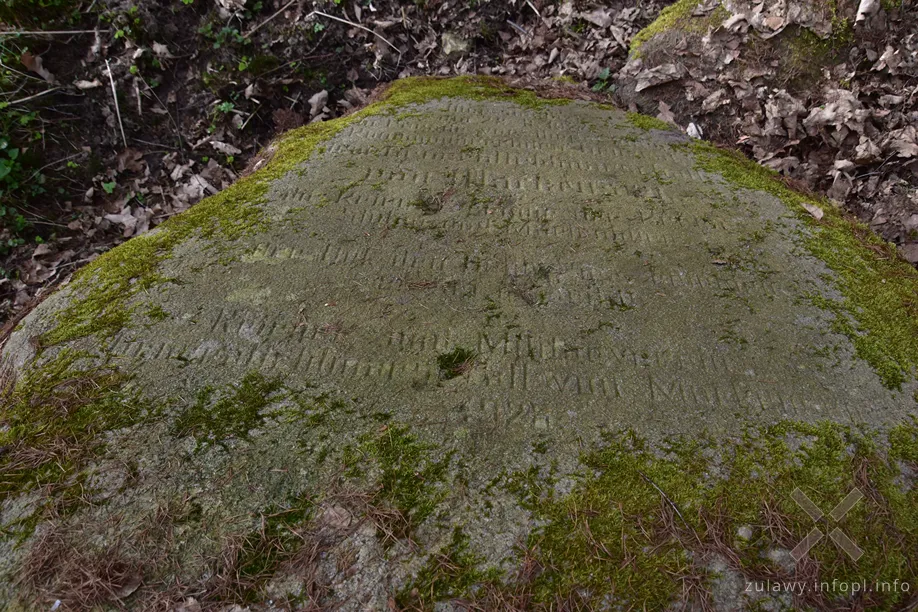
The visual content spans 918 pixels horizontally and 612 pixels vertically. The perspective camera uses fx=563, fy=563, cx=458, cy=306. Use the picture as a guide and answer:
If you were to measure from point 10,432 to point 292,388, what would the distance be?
3.38 ft

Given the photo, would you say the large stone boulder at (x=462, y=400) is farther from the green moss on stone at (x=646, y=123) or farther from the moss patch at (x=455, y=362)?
the green moss on stone at (x=646, y=123)

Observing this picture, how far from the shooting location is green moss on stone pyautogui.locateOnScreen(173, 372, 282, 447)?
7.02 ft

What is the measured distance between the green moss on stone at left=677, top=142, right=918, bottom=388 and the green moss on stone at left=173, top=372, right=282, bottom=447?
2567mm

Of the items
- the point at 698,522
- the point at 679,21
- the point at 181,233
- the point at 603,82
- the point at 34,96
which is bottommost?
the point at 698,522

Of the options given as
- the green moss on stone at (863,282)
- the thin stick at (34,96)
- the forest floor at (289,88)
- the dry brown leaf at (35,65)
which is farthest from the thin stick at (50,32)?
the green moss on stone at (863,282)

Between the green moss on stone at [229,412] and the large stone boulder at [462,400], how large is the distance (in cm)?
1

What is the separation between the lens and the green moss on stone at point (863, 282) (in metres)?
2.49

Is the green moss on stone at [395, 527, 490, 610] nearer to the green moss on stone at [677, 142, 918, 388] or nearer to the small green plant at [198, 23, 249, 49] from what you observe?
the green moss on stone at [677, 142, 918, 388]

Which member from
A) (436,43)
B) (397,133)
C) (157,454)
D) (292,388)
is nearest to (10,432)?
(157,454)

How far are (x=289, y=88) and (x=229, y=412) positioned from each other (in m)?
3.75

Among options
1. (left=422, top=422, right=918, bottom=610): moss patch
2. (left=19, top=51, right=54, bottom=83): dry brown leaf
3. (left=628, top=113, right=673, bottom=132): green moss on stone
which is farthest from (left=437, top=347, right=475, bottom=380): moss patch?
(left=19, top=51, right=54, bottom=83): dry brown leaf

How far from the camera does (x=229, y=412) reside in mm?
2213

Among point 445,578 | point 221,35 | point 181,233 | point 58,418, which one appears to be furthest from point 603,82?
point 58,418

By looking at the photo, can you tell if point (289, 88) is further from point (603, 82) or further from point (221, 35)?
point (603, 82)
